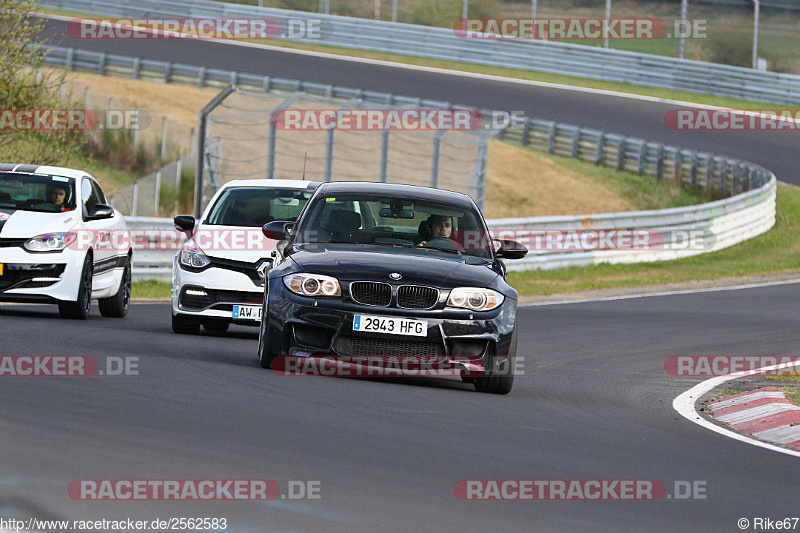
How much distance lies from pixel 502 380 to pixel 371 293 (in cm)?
120

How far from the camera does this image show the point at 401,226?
1098cm

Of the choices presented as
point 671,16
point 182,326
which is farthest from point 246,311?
point 671,16

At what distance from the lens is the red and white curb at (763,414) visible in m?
9.04

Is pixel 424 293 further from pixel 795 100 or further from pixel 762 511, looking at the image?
pixel 795 100

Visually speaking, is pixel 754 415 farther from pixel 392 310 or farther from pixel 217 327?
pixel 217 327

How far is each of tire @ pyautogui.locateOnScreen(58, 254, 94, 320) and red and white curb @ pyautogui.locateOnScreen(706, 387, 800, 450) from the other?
22.1ft

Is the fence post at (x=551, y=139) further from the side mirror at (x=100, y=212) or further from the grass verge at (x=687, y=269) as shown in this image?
the side mirror at (x=100, y=212)

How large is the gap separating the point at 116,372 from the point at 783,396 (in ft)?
16.4

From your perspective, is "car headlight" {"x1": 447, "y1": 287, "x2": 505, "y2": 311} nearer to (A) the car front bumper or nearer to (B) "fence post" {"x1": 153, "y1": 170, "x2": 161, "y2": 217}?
(A) the car front bumper

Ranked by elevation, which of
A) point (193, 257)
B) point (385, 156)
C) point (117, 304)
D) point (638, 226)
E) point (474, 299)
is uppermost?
point (474, 299)

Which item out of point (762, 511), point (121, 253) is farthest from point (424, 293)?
point (121, 253)

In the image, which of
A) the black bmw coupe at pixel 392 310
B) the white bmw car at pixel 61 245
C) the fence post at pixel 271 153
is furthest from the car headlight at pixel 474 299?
the fence post at pixel 271 153

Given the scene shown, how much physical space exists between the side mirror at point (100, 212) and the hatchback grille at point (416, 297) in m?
6.14

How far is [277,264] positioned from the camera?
1065 centimetres
